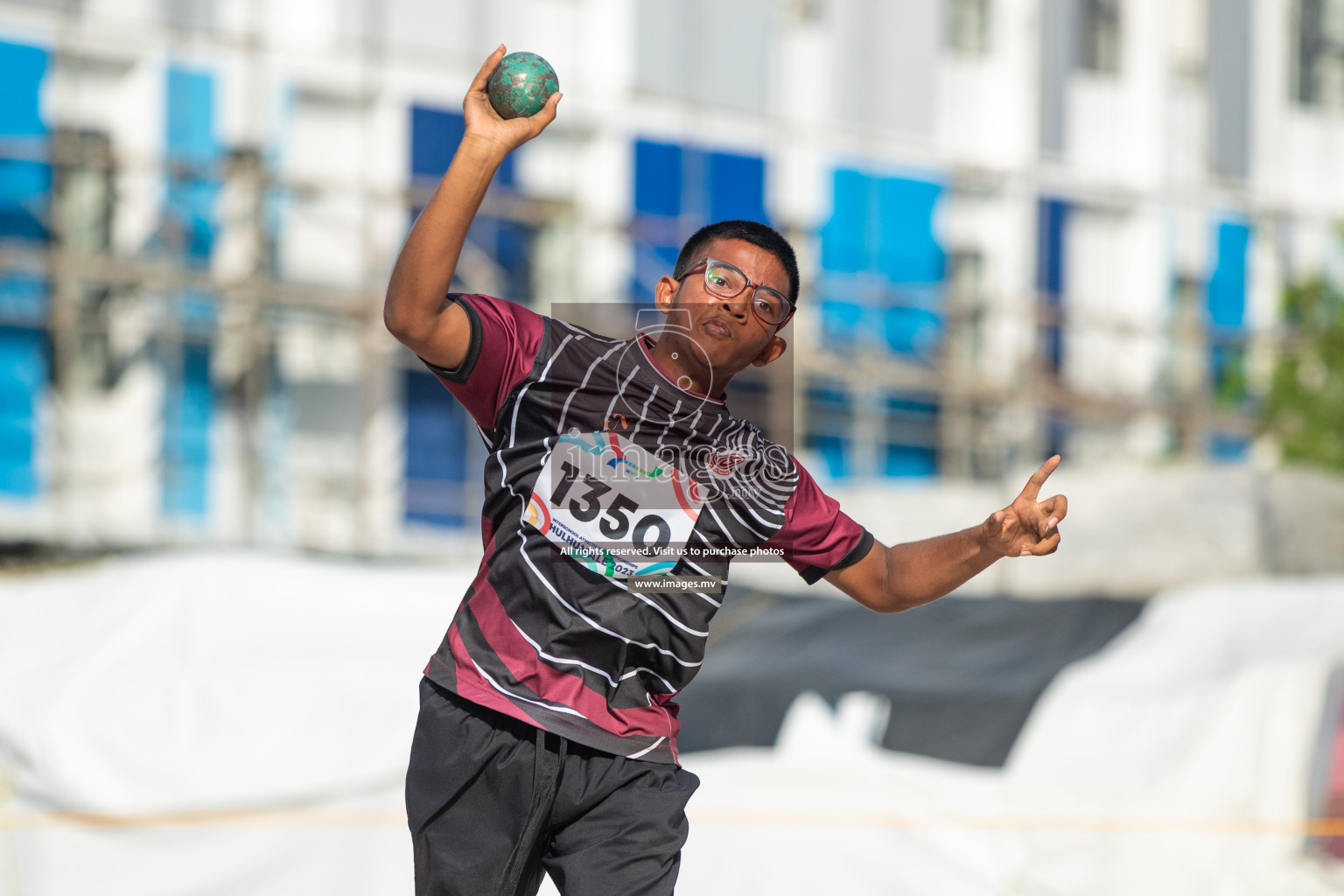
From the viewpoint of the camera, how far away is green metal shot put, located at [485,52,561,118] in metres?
1.91

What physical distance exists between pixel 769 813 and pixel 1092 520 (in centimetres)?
373

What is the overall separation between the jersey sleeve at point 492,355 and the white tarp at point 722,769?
2.87 metres

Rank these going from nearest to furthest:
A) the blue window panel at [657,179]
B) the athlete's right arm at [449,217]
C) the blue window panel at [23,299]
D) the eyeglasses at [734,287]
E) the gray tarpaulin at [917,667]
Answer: the athlete's right arm at [449,217], the eyeglasses at [734,287], the gray tarpaulin at [917,667], the blue window panel at [23,299], the blue window panel at [657,179]

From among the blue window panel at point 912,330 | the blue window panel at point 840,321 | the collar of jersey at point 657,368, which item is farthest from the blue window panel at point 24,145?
the collar of jersey at point 657,368

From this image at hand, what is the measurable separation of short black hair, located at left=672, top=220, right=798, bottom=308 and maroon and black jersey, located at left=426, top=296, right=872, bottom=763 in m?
0.15

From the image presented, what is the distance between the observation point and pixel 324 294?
12.2 metres

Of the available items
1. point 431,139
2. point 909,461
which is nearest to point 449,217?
point 431,139

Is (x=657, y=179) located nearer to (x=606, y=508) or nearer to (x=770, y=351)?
(x=770, y=351)

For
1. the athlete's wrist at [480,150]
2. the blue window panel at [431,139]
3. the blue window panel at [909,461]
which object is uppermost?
the blue window panel at [431,139]

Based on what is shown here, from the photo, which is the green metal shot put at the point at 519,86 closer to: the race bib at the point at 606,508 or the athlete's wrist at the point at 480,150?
the athlete's wrist at the point at 480,150

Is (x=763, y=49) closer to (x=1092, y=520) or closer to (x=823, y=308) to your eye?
(x=823, y=308)

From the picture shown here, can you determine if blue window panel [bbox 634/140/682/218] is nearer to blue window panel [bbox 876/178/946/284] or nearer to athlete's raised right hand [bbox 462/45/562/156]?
blue window panel [bbox 876/178/946/284]

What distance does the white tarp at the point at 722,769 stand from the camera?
4.60m

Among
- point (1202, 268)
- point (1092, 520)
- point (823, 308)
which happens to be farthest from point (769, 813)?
point (1202, 268)
